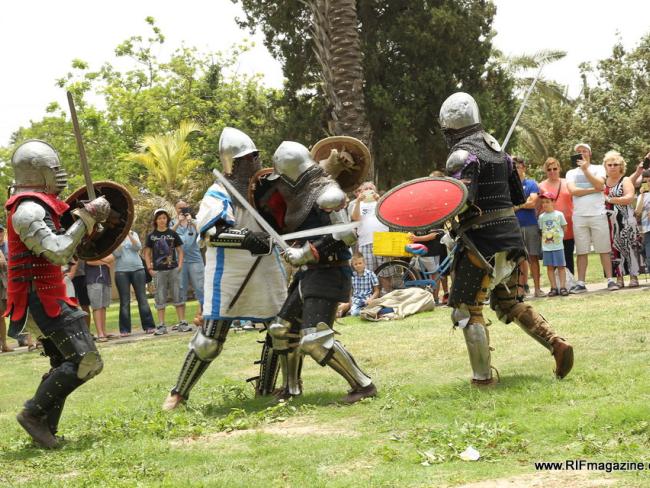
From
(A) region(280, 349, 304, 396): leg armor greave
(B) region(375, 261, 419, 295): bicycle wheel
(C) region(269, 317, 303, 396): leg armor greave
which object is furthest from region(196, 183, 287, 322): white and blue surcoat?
(B) region(375, 261, 419, 295): bicycle wheel

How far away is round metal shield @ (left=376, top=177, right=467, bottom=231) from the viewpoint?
5926 millimetres

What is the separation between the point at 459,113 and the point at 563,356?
1.83 meters

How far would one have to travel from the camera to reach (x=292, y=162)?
21.5 ft

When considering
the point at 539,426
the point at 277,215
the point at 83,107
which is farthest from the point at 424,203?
the point at 83,107

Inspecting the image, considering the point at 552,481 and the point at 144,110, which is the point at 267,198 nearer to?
the point at 552,481

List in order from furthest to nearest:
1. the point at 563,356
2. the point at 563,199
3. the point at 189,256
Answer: the point at 189,256, the point at 563,199, the point at 563,356

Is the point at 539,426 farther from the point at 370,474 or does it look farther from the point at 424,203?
the point at 424,203

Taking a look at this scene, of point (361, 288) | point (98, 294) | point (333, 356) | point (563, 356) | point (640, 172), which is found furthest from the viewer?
point (98, 294)

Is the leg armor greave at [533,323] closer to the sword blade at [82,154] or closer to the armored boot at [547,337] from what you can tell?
the armored boot at [547,337]

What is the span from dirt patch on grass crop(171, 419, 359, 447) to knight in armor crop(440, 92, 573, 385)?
3.84ft

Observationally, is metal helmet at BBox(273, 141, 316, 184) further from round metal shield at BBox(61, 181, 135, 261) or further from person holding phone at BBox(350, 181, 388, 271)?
person holding phone at BBox(350, 181, 388, 271)

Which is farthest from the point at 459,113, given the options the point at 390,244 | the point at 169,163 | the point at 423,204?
the point at 169,163

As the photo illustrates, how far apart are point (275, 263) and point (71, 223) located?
1622 mm

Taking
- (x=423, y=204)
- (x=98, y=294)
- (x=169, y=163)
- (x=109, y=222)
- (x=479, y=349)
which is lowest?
(x=479, y=349)
